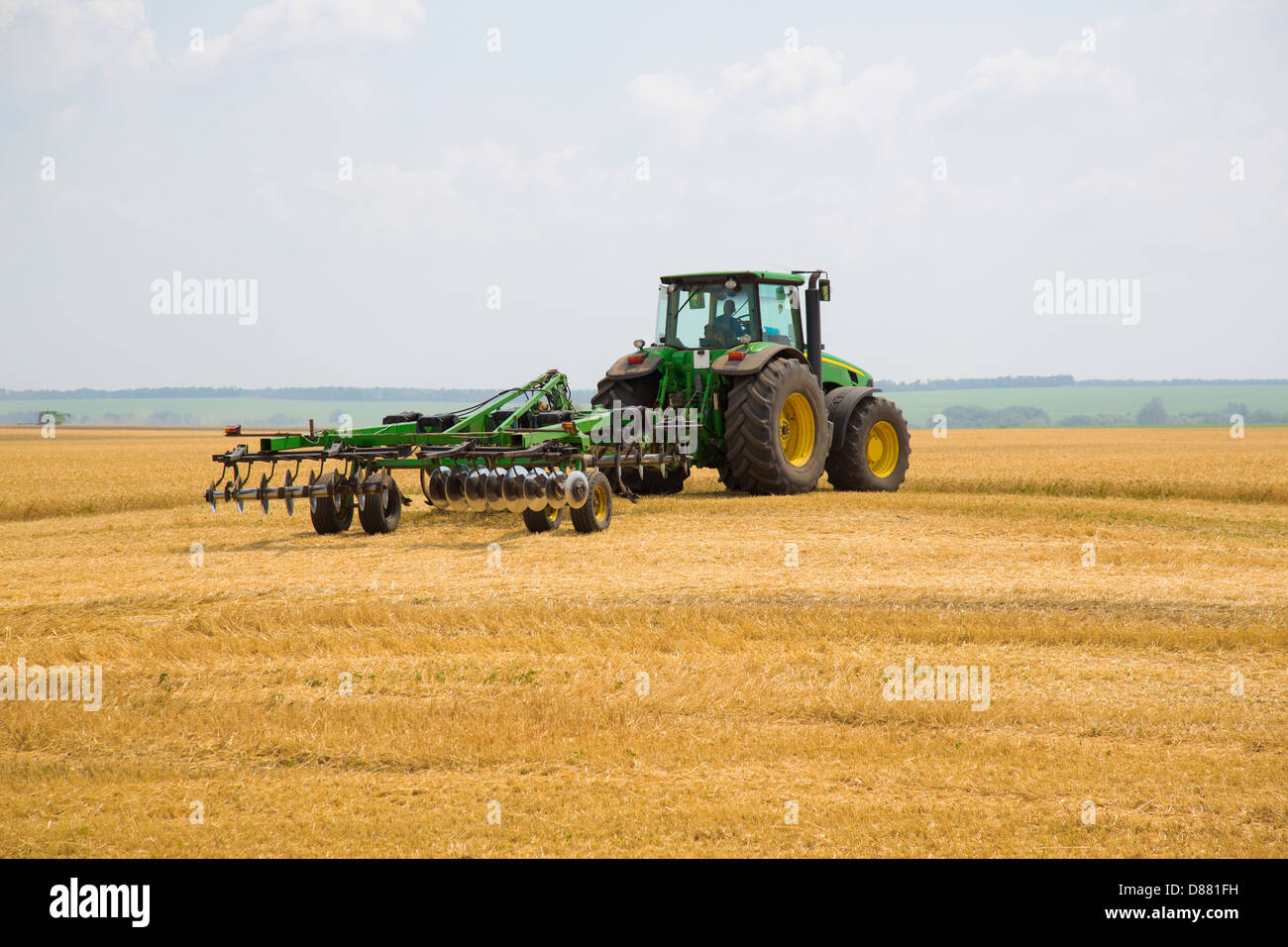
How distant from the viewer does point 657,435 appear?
1265cm

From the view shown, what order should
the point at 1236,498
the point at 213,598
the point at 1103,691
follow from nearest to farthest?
the point at 1103,691
the point at 213,598
the point at 1236,498

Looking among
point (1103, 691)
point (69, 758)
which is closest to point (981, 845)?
point (1103, 691)

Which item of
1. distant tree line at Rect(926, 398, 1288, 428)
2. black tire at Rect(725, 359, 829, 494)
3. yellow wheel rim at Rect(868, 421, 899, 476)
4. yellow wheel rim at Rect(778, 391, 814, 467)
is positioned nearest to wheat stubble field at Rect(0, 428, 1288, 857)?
black tire at Rect(725, 359, 829, 494)

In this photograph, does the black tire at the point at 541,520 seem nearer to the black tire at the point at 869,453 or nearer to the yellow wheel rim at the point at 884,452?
the black tire at the point at 869,453

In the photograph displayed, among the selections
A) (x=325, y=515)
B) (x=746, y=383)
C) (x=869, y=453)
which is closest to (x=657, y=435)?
(x=746, y=383)

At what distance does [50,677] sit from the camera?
607cm

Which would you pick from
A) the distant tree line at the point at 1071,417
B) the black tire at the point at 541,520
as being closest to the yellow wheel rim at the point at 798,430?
the black tire at the point at 541,520

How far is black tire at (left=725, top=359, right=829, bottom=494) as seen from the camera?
12.7 m

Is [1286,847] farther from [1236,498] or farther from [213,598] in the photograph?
[1236,498]

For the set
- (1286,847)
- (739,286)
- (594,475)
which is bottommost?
(1286,847)

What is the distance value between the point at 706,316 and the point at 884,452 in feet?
11.5

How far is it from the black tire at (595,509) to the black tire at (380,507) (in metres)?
1.72

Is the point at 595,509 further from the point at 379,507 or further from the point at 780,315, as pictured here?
the point at 780,315

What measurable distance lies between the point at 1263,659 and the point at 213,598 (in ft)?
21.4
